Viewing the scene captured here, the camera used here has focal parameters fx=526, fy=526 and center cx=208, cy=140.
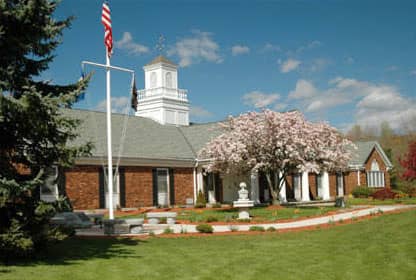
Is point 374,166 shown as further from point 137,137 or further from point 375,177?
point 137,137

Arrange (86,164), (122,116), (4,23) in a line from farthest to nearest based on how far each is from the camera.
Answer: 1. (122,116)
2. (86,164)
3. (4,23)

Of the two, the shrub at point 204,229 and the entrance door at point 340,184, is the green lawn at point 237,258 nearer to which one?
the shrub at point 204,229

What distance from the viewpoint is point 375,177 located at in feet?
149

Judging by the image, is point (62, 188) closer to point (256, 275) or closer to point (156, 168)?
point (156, 168)

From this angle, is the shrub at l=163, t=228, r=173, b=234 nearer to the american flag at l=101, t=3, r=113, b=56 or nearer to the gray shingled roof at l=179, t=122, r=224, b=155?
the american flag at l=101, t=3, r=113, b=56

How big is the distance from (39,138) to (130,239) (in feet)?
17.8

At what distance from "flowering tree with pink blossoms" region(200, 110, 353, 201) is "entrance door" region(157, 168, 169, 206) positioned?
126 inches

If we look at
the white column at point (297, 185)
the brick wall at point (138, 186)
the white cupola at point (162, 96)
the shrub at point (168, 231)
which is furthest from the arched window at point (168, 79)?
the shrub at point (168, 231)

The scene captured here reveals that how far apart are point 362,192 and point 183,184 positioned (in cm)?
1641

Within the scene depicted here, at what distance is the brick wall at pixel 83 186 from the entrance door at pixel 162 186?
446 centimetres

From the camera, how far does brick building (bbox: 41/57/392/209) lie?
1048 inches

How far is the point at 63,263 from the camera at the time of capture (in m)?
11.2

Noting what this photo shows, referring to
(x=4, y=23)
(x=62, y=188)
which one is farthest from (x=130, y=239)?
(x=62, y=188)

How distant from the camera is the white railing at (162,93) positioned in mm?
39562
